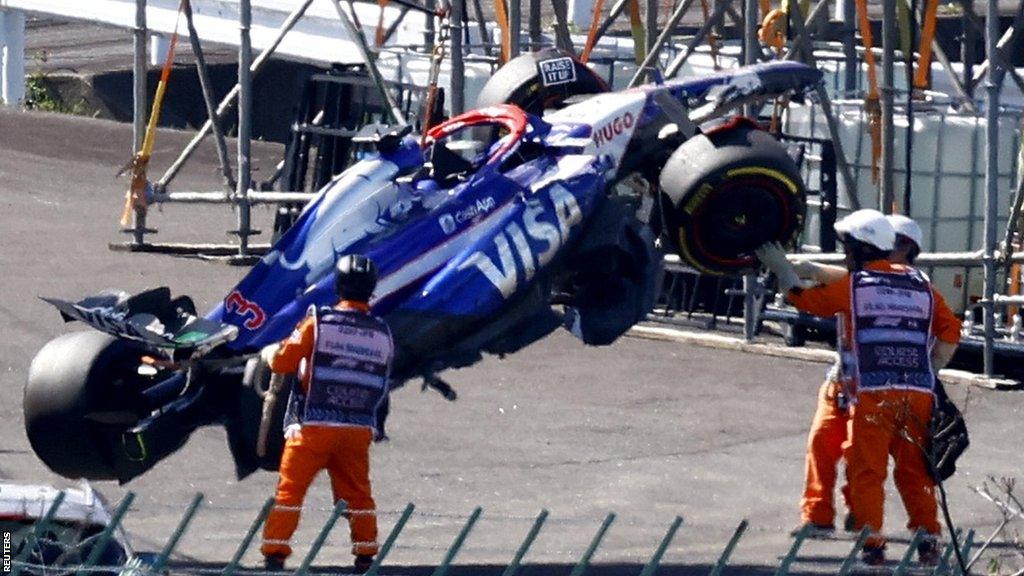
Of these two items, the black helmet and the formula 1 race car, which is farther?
the formula 1 race car

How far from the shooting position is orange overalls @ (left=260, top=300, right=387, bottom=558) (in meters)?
9.19

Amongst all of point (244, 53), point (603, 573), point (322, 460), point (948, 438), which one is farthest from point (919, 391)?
point (244, 53)

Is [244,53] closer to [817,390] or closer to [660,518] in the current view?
Result: [817,390]

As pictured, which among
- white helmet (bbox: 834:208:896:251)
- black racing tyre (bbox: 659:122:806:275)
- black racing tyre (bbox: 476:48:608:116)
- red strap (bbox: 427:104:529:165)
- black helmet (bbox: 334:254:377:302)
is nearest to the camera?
black helmet (bbox: 334:254:377:302)

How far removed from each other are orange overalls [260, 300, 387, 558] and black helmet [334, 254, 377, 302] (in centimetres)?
7

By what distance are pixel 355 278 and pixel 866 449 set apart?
7.79 feet

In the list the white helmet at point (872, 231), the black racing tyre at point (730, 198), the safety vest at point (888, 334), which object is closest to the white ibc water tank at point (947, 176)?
the black racing tyre at point (730, 198)

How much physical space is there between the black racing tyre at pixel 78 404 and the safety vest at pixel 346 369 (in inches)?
42.2

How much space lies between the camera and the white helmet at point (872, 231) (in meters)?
9.88

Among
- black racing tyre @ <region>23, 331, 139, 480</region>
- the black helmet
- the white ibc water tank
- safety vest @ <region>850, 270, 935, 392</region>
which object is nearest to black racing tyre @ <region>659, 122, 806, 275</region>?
safety vest @ <region>850, 270, 935, 392</region>

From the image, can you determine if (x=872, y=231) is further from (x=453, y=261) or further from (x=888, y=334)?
(x=453, y=261)

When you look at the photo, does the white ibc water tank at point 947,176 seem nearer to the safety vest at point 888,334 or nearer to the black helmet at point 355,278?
the safety vest at point 888,334

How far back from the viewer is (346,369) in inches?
367

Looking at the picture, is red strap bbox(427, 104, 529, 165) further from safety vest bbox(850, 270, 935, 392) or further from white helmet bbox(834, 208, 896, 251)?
safety vest bbox(850, 270, 935, 392)
